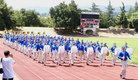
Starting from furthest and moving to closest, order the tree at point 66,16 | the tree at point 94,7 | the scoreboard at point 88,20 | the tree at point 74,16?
1. the tree at point 94,7
2. the tree at point 74,16
3. the tree at point 66,16
4. the scoreboard at point 88,20

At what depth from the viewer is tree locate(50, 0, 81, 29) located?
62.6m

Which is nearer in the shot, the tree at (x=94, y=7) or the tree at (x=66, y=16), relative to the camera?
the tree at (x=66, y=16)

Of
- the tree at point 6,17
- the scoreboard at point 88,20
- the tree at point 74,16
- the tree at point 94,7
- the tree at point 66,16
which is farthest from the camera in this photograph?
the tree at point 94,7

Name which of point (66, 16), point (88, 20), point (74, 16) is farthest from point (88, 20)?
point (66, 16)

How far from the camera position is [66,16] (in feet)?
209

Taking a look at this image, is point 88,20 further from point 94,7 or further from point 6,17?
point 94,7

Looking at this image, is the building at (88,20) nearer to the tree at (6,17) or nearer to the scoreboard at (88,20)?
the scoreboard at (88,20)

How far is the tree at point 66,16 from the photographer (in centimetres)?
6262

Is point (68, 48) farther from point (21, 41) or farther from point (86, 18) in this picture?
point (86, 18)

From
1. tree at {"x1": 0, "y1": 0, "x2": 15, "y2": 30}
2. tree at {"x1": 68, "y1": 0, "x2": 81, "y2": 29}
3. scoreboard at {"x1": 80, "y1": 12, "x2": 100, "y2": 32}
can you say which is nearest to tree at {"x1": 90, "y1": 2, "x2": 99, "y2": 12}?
tree at {"x1": 68, "y1": 0, "x2": 81, "y2": 29}

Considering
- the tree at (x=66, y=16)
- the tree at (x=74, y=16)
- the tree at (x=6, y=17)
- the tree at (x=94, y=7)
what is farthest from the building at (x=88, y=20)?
the tree at (x=94, y=7)

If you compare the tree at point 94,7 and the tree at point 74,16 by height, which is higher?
the tree at point 94,7

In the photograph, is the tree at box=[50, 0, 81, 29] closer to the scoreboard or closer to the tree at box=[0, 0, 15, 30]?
the scoreboard

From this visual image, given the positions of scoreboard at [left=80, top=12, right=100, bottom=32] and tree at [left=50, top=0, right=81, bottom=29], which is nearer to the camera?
scoreboard at [left=80, top=12, right=100, bottom=32]
